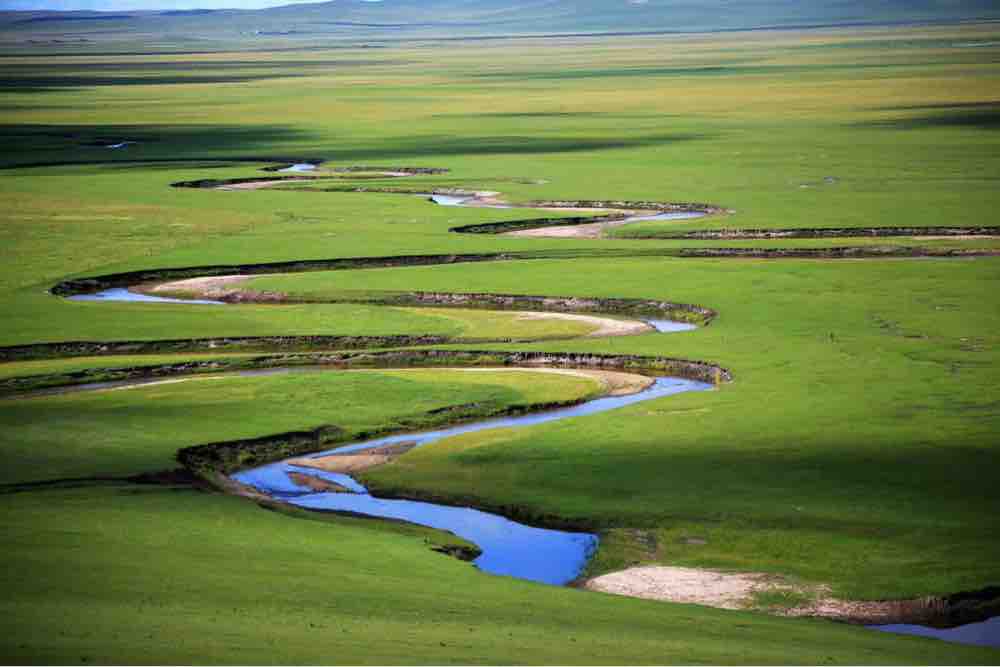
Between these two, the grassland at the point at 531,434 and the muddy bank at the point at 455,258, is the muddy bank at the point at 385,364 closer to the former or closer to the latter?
the grassland at the point at 531,434

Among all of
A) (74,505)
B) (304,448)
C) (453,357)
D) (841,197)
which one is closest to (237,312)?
(453,357)

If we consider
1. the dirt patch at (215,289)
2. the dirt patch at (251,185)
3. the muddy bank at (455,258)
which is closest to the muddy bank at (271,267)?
the muddy bank at (455,258)

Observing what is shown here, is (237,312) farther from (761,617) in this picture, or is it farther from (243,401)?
(761,617)

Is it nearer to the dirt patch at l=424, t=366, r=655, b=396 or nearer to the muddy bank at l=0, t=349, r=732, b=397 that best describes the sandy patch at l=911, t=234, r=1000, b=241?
the muddy bank at l=0, t=349, r=732, b=397

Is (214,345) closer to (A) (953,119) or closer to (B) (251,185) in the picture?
(B) (251,185)

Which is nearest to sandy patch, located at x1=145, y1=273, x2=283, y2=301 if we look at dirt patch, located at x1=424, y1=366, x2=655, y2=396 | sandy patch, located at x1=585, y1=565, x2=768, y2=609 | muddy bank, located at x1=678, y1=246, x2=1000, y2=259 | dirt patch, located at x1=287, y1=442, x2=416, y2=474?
dirt patch, located at x1=424, y1=366, x2=655, y2=396

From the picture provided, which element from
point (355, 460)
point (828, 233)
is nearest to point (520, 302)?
point (828, 233)
